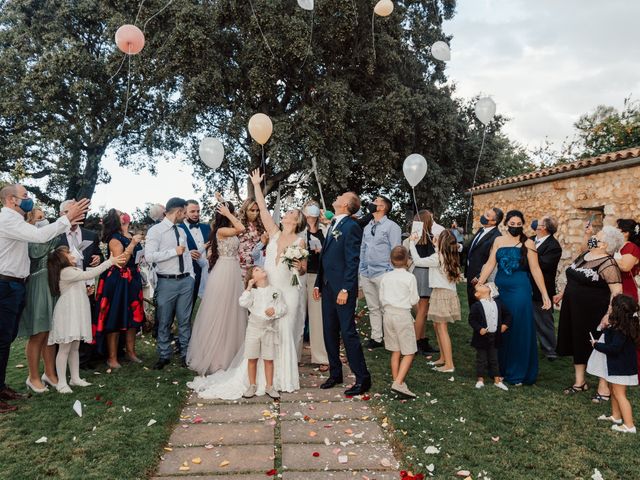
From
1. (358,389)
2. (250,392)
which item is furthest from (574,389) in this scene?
(250,392)

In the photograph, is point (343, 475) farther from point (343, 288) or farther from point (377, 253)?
point (377, 253)

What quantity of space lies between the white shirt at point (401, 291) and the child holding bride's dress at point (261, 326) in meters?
1.05

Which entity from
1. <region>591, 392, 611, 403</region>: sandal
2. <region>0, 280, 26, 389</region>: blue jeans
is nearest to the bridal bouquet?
<region>0, 280, 26, 389</region>: blue jeans

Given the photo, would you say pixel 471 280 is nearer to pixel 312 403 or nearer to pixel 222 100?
pixel 312 403

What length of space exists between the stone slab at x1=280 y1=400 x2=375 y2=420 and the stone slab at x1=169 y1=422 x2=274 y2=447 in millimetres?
330

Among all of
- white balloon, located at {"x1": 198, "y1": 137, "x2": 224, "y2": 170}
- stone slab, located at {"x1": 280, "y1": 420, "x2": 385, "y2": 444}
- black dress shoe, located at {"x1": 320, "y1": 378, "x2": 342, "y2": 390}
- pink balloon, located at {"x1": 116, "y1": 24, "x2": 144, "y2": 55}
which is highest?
pink balloon, located at {"x1": 116, "y1": 24, "x2": 144, "y2": 55}

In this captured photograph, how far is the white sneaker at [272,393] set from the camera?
449 centimetres

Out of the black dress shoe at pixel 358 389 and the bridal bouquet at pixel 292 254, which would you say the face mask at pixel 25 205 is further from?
the black dress shoe at pixel 358 389

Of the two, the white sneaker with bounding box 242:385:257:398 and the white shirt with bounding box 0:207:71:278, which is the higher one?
the white shirt with bounding box 0:207:71:278

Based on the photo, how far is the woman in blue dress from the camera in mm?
5051

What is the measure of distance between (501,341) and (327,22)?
12260 millimetres

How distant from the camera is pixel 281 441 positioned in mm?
3588

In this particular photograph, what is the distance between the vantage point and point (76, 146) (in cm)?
1923

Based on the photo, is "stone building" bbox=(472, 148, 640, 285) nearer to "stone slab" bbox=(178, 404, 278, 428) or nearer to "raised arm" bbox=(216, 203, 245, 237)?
"raised arm" bbox=(216, 203, 245, 237)
